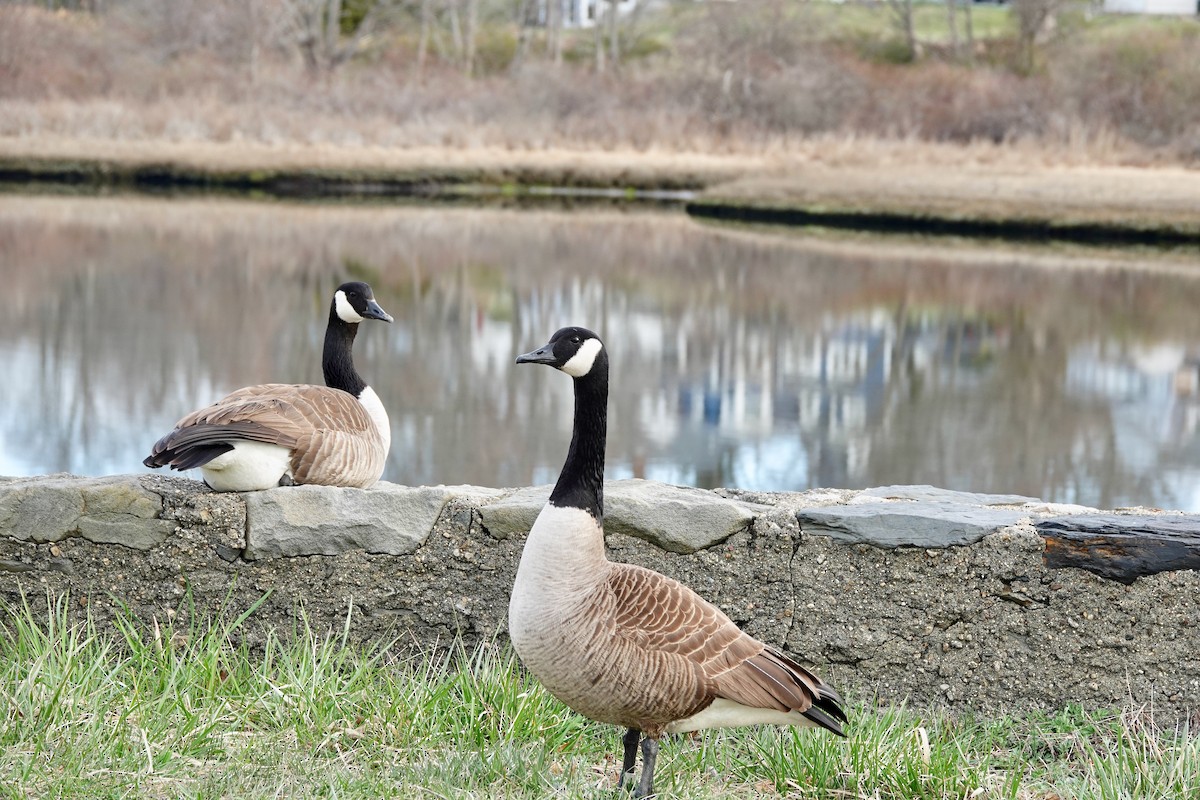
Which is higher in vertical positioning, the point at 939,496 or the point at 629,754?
the point at 939,496

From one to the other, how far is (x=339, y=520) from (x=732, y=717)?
1.66m

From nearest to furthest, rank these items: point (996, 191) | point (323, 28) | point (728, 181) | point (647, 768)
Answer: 1. point (647, 768)
2. point (996, 191)
3. point (728, 181)
4. point (323, 28)

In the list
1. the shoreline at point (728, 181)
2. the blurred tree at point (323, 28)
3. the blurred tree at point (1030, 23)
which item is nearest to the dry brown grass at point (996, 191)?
the shoreline at point (728, 181)

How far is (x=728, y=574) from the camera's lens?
452cm

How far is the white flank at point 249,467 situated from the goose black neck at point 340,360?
2.57 ft

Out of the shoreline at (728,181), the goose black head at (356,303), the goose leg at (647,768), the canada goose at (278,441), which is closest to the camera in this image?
the goose leg at (647,768)

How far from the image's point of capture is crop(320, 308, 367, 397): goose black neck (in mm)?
5262

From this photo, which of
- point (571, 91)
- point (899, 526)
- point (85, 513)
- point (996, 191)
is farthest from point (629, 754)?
point (571, 91)

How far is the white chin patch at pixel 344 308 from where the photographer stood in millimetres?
5238

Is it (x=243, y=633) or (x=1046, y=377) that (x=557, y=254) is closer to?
(x=1046, y=377)

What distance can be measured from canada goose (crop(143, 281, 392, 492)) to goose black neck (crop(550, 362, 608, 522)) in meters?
1.31

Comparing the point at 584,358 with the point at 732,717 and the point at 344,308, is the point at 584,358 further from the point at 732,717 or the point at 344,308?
the point at 344,308

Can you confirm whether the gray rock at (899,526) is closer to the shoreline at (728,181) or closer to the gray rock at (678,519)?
the gray rock at (678,519)

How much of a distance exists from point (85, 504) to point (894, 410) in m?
8.03
